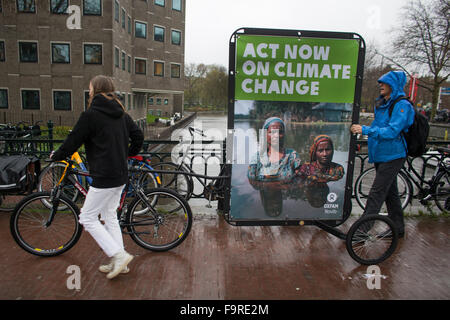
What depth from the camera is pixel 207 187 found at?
4734 millimetres

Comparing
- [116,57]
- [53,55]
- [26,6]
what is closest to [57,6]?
[26,6]

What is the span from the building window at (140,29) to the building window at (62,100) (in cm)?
1138

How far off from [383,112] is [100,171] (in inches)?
129

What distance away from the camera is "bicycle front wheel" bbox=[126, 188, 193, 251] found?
405cm

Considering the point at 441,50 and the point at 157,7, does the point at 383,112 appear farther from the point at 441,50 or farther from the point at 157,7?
the point at 157,7

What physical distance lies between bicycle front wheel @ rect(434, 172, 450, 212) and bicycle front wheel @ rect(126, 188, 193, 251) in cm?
412

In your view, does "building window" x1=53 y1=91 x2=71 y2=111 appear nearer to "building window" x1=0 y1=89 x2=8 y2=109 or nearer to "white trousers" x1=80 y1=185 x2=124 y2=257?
"building window" x1=0 y1=89 x2=8 y2=109

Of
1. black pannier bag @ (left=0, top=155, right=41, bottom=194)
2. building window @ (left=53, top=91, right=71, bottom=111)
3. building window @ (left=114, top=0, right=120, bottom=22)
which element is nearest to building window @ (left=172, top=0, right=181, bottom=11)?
building window @ (left=114, top=0, right=120, bottom=22)

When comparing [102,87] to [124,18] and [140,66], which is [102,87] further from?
[140,66]

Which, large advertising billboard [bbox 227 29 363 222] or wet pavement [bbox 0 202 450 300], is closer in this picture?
wet pavement [bbox 0 202 450 300]

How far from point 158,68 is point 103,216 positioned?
3561cm

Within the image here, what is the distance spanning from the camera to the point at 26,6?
84.4ft
